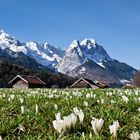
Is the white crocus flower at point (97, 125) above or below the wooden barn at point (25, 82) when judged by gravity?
below

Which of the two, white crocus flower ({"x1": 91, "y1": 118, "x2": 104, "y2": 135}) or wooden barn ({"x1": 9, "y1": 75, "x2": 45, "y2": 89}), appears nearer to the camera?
white crocus flower ({"x1": 91, "y1": 118, "x2": 104, "y2": 135})

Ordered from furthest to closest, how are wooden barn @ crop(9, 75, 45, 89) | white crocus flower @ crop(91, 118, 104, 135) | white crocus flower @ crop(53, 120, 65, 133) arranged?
wooden barn @ crop(9, 75, 45, 89) < white crocus flower @ crop(53, 120, 65, 133) < white crocus flower @ crop(91, 118, 104, 135)

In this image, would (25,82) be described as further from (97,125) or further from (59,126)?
(97,125)

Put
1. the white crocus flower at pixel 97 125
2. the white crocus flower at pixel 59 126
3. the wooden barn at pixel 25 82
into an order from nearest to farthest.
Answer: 1. the white crocus flower at pixel 97 125
2. the white crocus flower at pixel 59 126
3. the wooden barn at pixel 25 82

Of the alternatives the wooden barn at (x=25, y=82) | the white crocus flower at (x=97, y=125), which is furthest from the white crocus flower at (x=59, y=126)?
the wooden barn at (x=25, y=82)

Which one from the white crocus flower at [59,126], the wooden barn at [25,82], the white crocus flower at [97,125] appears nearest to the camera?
the white crocus flower at [97,125]

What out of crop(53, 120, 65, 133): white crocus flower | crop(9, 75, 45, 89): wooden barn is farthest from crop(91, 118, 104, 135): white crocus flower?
crop(9, 75, 45, 89): wooden barn

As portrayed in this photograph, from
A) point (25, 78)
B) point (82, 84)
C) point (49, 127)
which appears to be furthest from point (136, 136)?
point (82, 84)

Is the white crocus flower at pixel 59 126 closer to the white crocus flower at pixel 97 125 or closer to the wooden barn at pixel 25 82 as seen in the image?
the white crocus flower at pixel 97 125

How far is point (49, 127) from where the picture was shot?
650 centimetres

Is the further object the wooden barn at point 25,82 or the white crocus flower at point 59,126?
the wooden barn at point 25,82

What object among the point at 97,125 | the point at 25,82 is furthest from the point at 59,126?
the point at 25,82

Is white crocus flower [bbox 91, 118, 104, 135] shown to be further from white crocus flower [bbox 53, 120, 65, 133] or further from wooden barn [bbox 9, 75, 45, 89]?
wooden barn [bbox 9, 75, 45, 89]

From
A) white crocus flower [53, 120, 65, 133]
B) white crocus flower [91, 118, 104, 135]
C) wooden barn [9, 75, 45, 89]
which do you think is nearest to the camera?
white crocus flower [91, 118, 104, 135]
